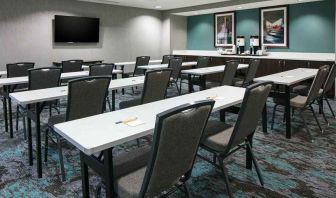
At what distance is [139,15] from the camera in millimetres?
9594

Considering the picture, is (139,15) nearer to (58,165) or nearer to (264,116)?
(264,116)

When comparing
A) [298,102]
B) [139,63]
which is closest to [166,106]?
[298,102]

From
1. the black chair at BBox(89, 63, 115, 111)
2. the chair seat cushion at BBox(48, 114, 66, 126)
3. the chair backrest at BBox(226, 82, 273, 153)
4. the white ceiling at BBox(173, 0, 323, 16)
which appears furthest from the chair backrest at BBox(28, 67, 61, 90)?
the white ceiling at BBox(173, 0, 323, 16)

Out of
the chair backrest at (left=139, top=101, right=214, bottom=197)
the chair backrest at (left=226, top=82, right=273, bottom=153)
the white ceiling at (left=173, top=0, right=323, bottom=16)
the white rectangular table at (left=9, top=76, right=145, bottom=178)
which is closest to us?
the chair backrest at (left=139, top=101, right=214, bottom=197)

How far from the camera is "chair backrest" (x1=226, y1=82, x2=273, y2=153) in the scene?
194 centimetres

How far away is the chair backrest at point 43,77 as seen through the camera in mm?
3350

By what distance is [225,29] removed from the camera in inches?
348

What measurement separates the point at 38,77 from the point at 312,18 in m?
6.53

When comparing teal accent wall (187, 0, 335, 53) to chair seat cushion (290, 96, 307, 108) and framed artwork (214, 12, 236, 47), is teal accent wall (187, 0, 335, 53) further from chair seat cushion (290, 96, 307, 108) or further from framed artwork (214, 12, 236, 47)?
chair seat cushion (290, 96, 307, 108)

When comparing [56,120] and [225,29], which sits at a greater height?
[225,29]

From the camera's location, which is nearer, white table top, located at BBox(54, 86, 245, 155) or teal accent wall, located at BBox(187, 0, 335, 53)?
white table top, located at BBox(54, 86, 245, 155)

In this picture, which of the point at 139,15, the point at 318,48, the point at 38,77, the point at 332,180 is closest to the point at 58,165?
the point at 38,77

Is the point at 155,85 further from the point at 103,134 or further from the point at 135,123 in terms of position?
the point at 103,134

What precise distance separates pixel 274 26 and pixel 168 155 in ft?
23.7
